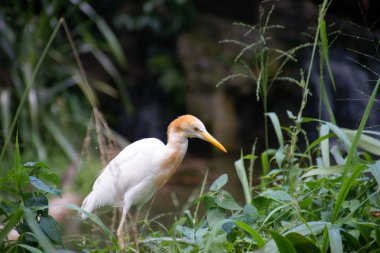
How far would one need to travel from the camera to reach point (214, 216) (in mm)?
1918

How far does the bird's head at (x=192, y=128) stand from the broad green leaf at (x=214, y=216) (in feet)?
1.25

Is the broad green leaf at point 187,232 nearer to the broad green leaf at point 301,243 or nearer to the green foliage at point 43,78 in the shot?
the broad green leaf at point 301,243

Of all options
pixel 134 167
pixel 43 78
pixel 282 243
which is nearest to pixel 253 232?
pixel 282 243

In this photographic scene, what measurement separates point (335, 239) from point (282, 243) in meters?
0.17

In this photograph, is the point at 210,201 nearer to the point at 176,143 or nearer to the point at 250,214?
the point at 250,214

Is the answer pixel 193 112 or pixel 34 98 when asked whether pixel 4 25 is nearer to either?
pixel 34 98

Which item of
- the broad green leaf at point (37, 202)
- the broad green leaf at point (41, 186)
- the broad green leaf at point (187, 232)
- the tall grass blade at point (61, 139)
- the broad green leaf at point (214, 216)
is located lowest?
the tall grass blade at point (61, 139)

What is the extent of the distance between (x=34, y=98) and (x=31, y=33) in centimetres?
74

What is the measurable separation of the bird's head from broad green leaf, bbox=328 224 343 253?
67 cm

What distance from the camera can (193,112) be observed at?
22.3ft

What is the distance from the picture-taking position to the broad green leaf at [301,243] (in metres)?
1.69

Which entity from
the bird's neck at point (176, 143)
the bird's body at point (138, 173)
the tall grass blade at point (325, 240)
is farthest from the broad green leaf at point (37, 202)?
the tall grass blade at point (325, 240)

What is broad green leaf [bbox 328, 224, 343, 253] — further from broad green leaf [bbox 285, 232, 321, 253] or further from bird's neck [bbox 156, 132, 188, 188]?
bird's neck [bbox 156, 132, 188, 188]

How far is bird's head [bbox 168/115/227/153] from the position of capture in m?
2.27
